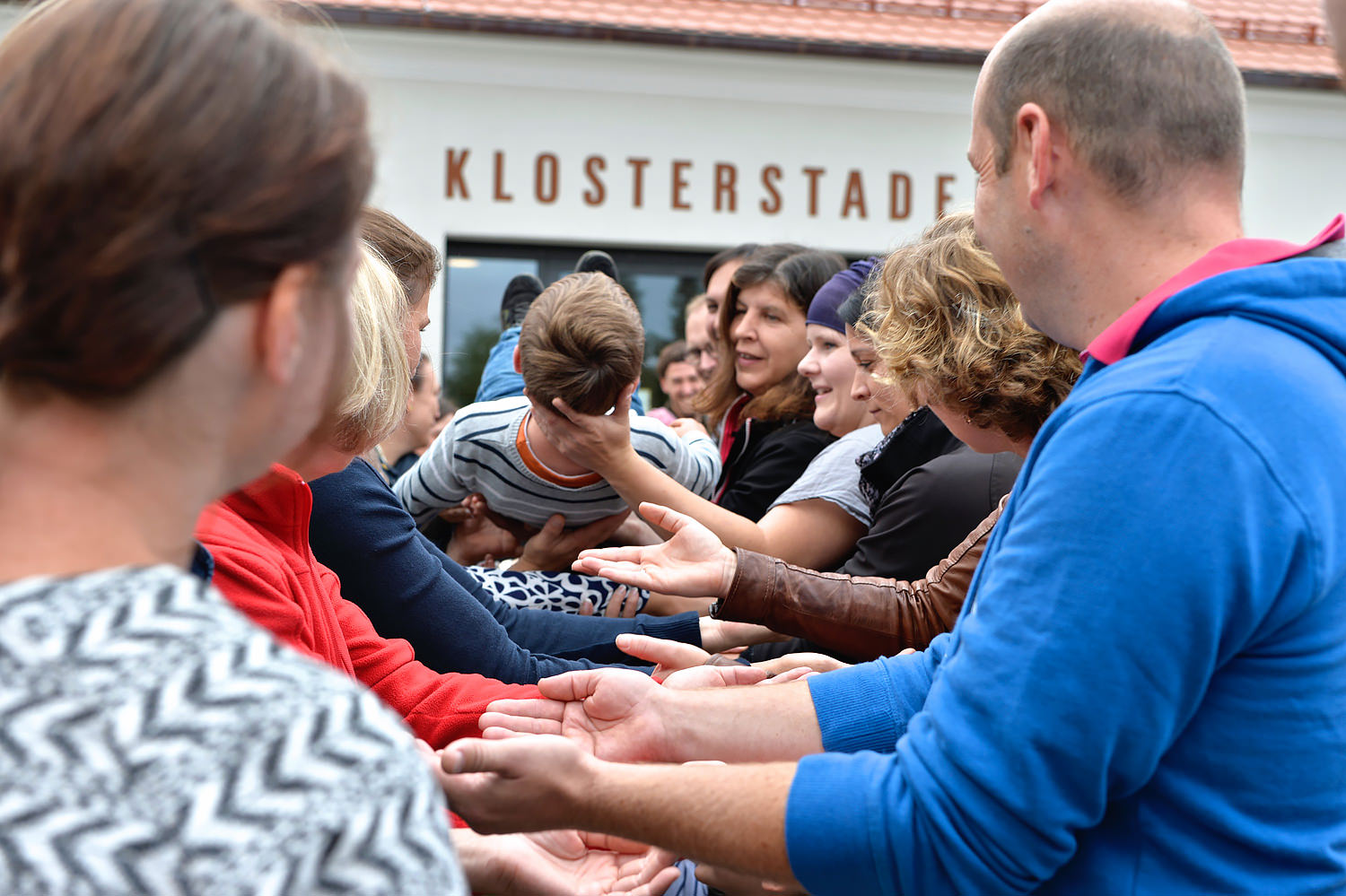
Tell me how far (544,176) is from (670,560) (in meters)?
6.18

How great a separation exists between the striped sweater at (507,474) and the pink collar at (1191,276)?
1962 mm

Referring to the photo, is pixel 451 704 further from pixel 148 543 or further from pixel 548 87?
pixel 548 87

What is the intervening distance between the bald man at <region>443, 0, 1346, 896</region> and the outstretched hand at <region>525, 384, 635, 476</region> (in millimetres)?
1630

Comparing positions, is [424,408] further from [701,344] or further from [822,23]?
[822,23]

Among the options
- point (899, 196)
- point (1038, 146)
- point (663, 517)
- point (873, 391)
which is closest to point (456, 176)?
point (899, 196)

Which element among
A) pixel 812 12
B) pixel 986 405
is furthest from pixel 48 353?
pixel 812 12

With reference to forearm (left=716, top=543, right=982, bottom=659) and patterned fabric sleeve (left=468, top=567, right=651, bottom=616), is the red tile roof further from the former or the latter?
forearm (left=716, top=543, right=982, bottom=659)

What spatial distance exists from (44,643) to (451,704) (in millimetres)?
1416

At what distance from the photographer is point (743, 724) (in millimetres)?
1812

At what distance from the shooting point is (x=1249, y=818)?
1.16 meters

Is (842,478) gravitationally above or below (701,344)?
above

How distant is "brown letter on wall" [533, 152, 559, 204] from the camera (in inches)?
319

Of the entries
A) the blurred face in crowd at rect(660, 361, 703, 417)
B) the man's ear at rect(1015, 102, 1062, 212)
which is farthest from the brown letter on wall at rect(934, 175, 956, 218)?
the man's ear at rect(1015, 102, 1062, 212)

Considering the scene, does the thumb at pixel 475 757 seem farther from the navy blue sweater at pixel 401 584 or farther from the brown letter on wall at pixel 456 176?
the brown letter on wall at pixel 456 176
